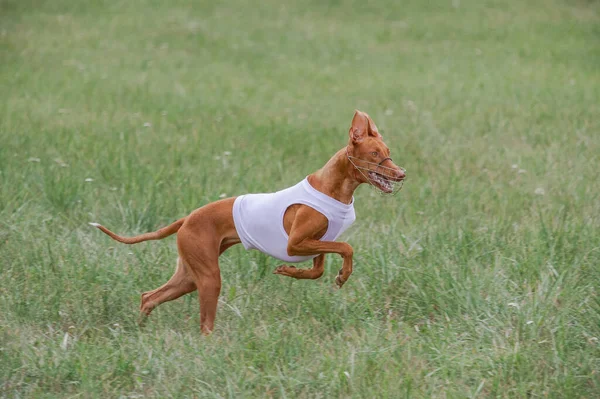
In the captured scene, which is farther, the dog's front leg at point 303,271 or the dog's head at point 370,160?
the dog's front leg at point 303,271

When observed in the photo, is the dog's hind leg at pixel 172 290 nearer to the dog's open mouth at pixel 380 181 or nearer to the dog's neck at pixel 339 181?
the dog's neck at pixel 339 181

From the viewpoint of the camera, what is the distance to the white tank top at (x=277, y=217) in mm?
3715

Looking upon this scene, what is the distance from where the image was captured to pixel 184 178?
6164 mm

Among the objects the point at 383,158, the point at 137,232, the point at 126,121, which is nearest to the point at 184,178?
the point at 137,232

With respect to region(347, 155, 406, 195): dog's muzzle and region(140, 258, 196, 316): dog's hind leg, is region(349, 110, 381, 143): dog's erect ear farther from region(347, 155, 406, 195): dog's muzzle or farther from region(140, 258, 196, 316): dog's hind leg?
region(140, 258, 196, 316): dog's hind leg

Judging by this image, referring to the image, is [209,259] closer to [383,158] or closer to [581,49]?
[383,158]

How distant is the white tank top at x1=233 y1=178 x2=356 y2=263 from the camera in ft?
12.2

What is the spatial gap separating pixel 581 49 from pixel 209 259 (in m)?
9.00

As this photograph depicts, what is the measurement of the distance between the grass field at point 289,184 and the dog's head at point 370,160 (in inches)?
30.2

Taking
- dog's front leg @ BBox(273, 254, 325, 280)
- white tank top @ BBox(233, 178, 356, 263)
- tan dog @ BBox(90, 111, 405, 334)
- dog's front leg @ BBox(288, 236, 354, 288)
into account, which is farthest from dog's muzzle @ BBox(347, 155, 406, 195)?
dog's front leg @ BBox(273, 254, 325, 280)

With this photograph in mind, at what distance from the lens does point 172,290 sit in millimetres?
4035

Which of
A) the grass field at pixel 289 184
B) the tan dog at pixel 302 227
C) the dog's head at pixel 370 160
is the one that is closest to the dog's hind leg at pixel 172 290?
the tan dog at pixel 302 227

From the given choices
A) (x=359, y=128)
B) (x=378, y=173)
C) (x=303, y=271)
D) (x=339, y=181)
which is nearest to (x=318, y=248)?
(x=303, y=271)

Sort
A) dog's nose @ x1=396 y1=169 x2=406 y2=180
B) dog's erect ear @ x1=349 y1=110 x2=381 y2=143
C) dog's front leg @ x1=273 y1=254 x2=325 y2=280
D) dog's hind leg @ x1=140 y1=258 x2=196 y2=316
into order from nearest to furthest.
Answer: dog's nose @ x1=396 y1=169 x2=406 y2=180 < dog's erect ear @ x1=349 y1=110 x2=381 y2=143 < dog's front leg @ x1=273 y1=254 x2=325 y2=280 < dog's hind leg @ x1=140 y1=258 x2=196 y2=316
